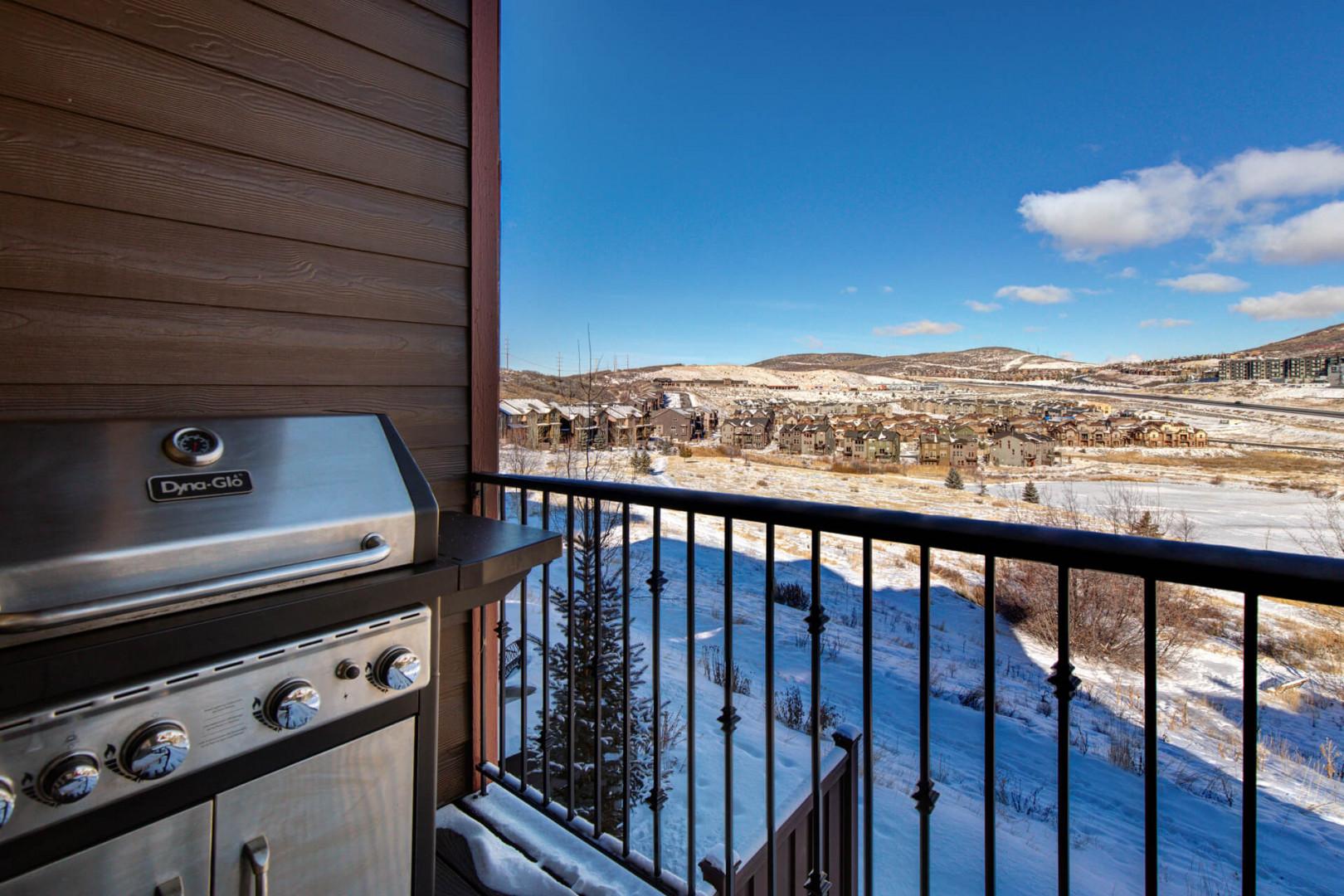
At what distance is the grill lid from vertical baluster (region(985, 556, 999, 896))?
3.03 ft

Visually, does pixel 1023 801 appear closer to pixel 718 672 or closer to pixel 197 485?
pixel 718 672

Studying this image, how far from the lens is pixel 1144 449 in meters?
8.79

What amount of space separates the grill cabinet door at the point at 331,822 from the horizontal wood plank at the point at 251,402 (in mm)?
607

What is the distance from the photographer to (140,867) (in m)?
0.74

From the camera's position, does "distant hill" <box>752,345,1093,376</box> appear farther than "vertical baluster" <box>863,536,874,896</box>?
Yes

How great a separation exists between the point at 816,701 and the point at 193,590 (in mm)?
1035

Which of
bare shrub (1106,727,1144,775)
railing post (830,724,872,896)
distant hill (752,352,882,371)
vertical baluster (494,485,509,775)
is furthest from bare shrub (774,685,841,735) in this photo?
distant hill (752,352,882,371)

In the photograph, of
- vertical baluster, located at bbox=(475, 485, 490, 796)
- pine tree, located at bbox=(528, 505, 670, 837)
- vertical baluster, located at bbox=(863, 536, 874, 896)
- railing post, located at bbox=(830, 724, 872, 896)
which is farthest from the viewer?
pine tree, located at bbox=(528, 505, 670, 837)

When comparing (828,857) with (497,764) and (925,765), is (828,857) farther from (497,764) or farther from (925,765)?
(925,765)

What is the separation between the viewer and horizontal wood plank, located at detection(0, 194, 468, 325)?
117 cm

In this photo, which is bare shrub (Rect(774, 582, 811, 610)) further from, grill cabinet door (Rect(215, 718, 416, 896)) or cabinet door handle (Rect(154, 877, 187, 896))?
cabinet door handle (Rect(154, 877, 187, 896))

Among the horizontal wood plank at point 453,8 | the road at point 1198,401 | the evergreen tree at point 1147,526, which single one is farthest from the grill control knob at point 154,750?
the evergreen tree at point 1147,526

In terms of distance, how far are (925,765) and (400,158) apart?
6.36 ft

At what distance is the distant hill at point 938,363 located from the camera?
1039 cm
